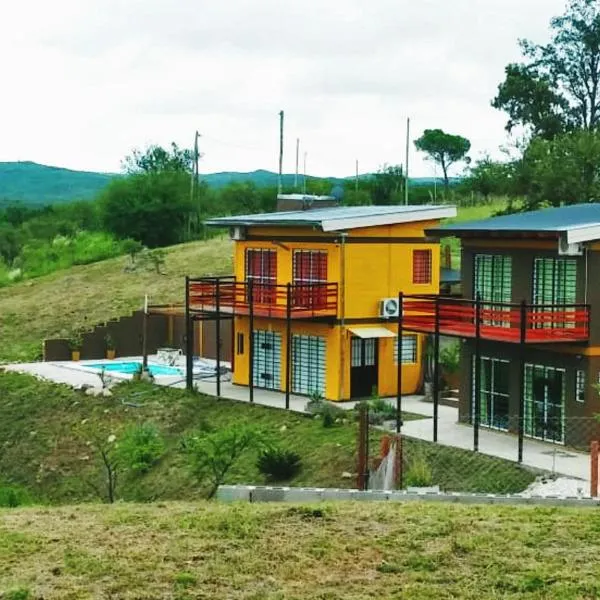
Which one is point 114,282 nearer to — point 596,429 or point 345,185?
point 596,429

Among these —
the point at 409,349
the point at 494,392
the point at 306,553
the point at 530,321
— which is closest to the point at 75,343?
the point at 409,349

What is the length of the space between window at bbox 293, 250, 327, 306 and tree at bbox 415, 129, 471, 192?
2812 inches

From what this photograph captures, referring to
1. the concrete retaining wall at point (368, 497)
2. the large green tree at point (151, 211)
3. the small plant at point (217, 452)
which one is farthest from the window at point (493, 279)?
the large green tree at point (151, 211)

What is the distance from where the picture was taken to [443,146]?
4048 inches

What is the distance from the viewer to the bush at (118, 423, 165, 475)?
26094 millimetres

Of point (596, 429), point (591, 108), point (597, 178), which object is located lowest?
point (596, 429)

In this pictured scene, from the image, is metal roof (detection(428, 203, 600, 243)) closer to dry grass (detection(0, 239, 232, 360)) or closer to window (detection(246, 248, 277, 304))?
window (detection(246, 248, 277, 304))

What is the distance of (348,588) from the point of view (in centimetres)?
1152

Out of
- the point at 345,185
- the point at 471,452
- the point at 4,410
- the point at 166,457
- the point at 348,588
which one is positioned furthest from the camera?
the point at 345,185

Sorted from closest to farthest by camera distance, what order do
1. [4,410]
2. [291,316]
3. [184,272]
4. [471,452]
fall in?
[471,452] → [291,316] → [4,410] → [184,272]

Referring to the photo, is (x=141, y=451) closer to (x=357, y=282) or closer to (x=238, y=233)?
(x=357, y=282)

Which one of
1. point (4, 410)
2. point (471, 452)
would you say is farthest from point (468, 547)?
point (4, 410)

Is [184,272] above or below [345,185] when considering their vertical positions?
below

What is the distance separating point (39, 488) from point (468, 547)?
16511mm
